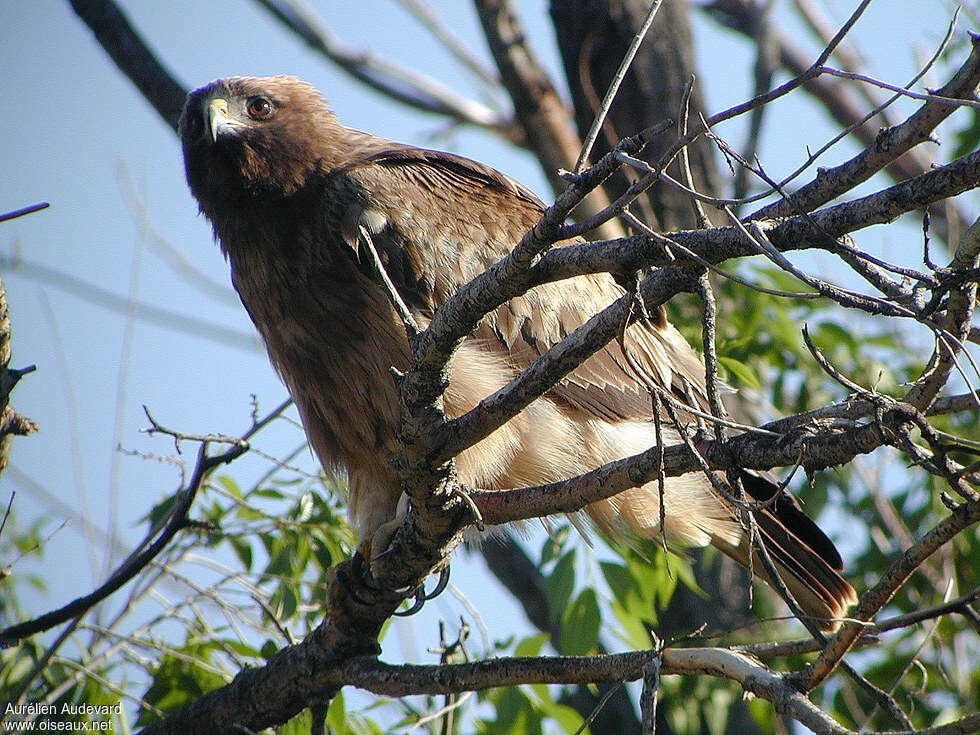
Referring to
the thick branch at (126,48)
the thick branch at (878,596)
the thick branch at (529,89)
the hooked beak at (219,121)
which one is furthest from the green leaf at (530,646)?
the thick branch at (126,48)

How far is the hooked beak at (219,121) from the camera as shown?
3.41m

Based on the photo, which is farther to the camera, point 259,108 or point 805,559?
point 259,108

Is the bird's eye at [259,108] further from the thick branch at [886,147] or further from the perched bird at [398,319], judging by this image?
the thick branch at [886,147]

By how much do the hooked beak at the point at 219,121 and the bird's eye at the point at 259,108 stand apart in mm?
109

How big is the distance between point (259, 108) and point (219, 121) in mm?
262

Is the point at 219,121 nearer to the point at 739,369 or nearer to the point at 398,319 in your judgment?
the point at 398,319

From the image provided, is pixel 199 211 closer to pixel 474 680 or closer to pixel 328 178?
pixel 328 178

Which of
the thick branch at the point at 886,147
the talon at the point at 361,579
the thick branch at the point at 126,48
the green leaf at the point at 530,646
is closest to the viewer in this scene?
the thick branch at the point at 886,147

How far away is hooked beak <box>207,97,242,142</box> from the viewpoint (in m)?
A: 3.41

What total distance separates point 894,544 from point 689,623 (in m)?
1.21

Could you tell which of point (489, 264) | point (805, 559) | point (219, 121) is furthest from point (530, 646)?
point (219, 121)

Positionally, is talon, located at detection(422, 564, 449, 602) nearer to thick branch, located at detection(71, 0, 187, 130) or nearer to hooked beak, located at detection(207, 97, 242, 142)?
hooked beak, located at detection(207, 97, 242, 142)

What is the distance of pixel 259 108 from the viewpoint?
367cm

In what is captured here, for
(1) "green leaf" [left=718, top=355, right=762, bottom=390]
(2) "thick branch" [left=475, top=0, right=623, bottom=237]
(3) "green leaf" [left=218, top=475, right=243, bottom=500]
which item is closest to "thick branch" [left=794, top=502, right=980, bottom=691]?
(1) "green leaf" [left=718, top=355, right=762, bottom=390]
